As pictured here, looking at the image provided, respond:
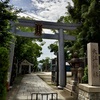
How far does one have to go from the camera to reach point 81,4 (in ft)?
49.1

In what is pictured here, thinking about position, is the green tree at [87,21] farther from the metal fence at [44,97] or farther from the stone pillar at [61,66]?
the metal fence at [44,97]

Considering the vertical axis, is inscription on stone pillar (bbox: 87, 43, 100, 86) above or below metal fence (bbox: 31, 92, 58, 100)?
above

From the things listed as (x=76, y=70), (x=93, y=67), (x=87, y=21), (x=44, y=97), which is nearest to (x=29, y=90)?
(x=44, y=97)

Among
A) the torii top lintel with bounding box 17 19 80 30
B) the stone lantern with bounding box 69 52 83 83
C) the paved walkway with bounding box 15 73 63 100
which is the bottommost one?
A: the paved walkway with bounding box 15 73 63 100

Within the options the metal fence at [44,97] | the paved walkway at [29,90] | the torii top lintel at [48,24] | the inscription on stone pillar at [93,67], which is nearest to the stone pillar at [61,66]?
the torii top lintel at [48,24]

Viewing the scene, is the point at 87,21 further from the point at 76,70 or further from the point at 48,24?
the point at 76,70

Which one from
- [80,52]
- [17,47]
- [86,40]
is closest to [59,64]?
[80,52]

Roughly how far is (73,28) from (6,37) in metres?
7.96

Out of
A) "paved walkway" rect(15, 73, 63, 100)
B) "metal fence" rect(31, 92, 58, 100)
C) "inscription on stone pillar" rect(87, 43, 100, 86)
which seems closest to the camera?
"inscription on stone pillar" rect(87, 43, 100, 86)

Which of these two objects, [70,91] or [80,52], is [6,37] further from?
[80,52]

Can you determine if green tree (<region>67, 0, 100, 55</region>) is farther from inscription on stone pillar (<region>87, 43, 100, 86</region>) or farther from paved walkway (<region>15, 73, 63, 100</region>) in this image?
inscription on stone pillar (<region>87, 43, 100, 86</region>)

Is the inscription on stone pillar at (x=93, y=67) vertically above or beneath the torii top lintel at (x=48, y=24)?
beneath

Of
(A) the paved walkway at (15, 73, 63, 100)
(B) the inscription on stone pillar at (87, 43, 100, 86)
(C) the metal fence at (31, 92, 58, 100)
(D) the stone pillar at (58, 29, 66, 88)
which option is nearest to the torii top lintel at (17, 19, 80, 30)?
(D) the stone pillar at (58, 29, 66, 88)

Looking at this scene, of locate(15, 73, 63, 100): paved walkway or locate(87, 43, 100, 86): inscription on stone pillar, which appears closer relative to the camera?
locate(87, 43, 100, 86): inscription on stone pillar
